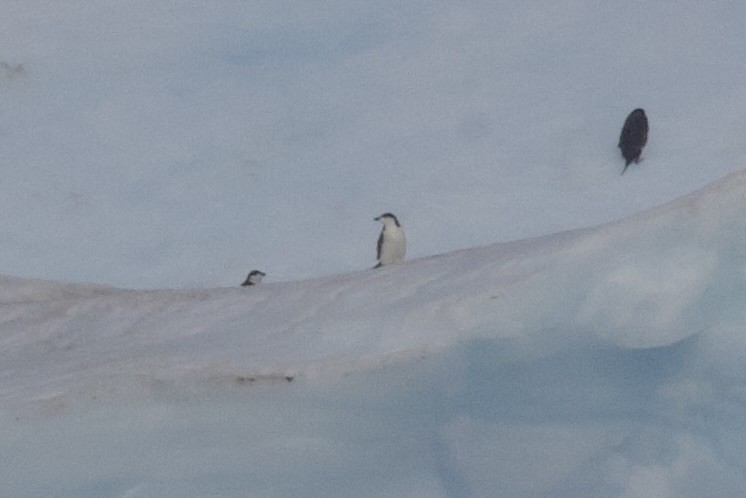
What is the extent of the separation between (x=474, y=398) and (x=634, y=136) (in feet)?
43.1

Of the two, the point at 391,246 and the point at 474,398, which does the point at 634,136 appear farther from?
the point at 474,398

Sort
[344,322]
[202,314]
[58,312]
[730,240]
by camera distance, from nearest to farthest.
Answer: [730,240]
[344,322]
[202,314]
[58,312]

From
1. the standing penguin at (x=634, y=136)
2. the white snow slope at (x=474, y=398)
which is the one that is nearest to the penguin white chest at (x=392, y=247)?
the standing penguin at (x=634, y=136)

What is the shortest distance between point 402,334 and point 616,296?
1.98 feet

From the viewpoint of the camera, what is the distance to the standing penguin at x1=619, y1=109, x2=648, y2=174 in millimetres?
17141

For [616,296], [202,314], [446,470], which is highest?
[202,314]

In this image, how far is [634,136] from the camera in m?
17.4

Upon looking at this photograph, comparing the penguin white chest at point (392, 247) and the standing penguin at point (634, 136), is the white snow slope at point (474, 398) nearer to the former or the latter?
the penguin white chest at point (392, 247)

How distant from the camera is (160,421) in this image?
4.60 m

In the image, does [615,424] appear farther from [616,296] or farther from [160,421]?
[160,421]

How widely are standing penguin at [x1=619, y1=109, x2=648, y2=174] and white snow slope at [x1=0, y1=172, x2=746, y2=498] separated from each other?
12.7 metres

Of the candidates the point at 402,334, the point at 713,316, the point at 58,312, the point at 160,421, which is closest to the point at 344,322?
the point at 402,334

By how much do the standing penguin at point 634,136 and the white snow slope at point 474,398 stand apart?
12670 millimetres

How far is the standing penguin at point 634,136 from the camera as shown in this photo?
56.2ft
